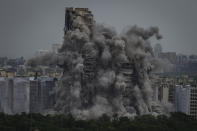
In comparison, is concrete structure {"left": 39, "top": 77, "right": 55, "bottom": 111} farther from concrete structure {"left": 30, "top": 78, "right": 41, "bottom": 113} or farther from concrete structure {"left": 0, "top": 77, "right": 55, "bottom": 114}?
concrete structure {"left": 30, "top": 78, "right": 41, "bottom": 113}

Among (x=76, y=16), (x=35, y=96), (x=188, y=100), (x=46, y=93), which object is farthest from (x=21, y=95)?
(x=188, y=100)

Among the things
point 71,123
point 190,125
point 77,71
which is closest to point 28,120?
point 71,123

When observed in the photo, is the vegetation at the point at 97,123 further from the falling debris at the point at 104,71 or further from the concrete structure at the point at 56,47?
the concrete structure at the point at 56,47

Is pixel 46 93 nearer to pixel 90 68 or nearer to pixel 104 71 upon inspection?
pixel 90 68

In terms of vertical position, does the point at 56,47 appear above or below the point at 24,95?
above

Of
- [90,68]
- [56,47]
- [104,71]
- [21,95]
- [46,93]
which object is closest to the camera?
[104,71]

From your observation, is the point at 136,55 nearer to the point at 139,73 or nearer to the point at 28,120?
the point at 139,73

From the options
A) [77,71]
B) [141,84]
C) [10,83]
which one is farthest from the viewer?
[10,83]
